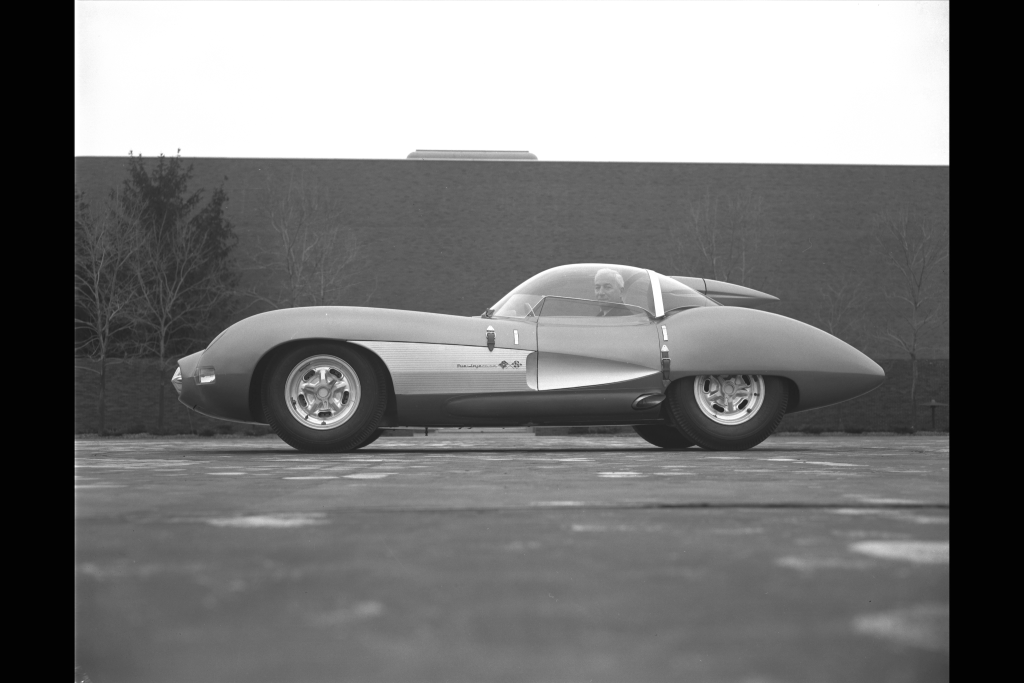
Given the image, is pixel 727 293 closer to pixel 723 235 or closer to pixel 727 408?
pixel 727 408

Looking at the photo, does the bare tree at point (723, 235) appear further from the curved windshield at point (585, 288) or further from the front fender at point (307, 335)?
the front fender at point (307, 335)

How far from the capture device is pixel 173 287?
27.2 ft

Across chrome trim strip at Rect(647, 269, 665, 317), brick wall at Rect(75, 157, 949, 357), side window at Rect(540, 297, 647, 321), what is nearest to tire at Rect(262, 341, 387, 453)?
side window at Rect(540, 297, 647, 321)

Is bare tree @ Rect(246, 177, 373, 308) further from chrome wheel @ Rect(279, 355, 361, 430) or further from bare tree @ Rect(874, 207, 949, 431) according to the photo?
chrome wheel @ Rect(279, 355, 361, 430)

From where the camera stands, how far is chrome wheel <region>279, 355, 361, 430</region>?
12.0 ft

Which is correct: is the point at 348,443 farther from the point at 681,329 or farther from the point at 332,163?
the point at 332,163

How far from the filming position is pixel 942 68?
6.49 ft

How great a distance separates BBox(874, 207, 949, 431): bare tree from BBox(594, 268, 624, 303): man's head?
4075 mm

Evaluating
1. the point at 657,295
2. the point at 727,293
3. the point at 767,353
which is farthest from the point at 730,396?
the point at 727,293

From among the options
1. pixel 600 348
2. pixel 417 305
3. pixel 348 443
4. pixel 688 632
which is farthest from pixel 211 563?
pixel 417 305

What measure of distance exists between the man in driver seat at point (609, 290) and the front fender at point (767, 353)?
8.9 inches

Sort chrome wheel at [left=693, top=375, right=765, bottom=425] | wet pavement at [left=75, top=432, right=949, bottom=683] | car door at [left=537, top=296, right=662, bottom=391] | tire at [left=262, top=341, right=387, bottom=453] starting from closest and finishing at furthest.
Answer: wet pavement at [left=75, top=432, right=949, bottom=683] → tire at [left=262, top=341, right=387, bottom=453] → car door at [left=537, top=296, right=662, bottom=391] → chrome wheel at [left=693, top=375, right=765, bottom=425]

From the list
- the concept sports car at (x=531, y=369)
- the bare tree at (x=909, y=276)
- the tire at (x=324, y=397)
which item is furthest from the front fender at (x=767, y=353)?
the bare tree at (x=909, y=276)

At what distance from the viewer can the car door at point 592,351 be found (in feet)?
12.3
